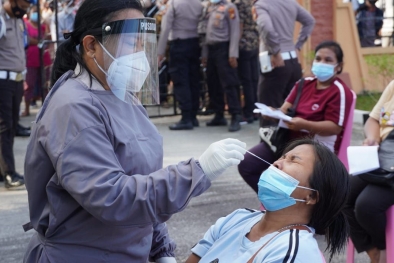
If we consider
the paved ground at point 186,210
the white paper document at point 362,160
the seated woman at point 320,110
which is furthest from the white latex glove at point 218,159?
the seated woman at point 320,110

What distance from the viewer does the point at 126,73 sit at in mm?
2496

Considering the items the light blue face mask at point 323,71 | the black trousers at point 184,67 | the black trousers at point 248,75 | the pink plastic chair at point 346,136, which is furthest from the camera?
the black trousers at point 248,75

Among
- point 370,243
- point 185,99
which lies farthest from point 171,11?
point 370,243

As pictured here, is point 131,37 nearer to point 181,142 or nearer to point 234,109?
point 181,142

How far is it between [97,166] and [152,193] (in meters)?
0.19

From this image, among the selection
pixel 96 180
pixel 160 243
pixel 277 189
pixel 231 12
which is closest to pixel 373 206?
pixel 277 189

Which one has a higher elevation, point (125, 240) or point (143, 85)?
point (143, 85)

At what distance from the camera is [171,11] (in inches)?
386

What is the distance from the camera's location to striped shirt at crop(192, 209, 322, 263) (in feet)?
8.55

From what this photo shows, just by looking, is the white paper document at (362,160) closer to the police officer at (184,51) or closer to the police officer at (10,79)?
the police officer at (10,79)

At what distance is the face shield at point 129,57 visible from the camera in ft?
8.08

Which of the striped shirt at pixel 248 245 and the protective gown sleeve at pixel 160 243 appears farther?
the protective gown sleeve at pixel 160 243

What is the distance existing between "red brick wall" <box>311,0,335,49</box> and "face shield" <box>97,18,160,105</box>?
10.4 m

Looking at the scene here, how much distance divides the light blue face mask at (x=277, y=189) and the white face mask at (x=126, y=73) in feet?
2.12
